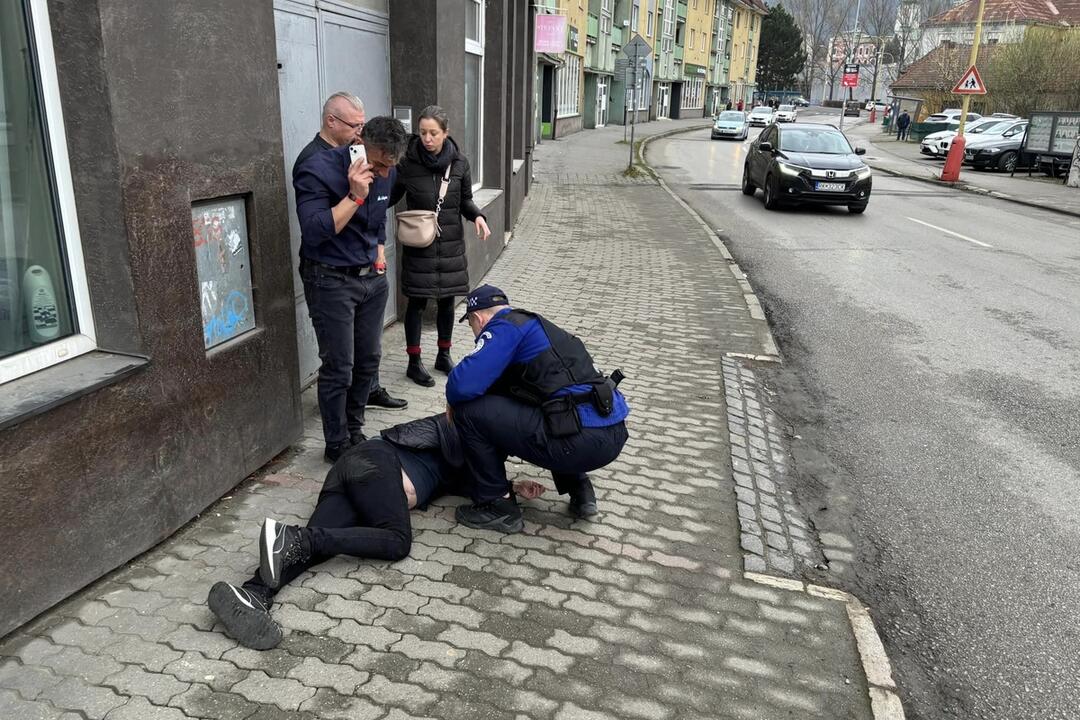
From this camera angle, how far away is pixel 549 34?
69.8 feet

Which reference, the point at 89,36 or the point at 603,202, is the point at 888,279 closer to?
the point at 603,202

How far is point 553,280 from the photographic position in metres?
9.72

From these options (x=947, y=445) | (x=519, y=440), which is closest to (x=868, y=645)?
(x=519, y=440)

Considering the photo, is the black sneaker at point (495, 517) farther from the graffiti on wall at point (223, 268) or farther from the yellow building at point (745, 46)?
the yellow building at point (745, 46)

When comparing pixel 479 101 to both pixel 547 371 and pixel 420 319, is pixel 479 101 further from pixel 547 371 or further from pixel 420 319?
pixel 547 371

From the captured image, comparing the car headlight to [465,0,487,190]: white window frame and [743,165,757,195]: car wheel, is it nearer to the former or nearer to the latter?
[743,165,757,195]: car wheel

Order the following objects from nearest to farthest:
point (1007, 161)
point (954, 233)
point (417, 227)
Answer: point (417, 227)
point (954, 233)
point (1007, 161)

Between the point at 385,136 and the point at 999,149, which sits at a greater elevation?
the point at 385,136

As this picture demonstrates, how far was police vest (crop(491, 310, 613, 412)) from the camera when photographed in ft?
11.8

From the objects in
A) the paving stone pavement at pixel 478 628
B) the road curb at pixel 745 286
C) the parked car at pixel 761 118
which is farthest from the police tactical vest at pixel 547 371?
the parked car at pixel 761 118

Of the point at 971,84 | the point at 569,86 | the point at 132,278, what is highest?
the point at 569,86

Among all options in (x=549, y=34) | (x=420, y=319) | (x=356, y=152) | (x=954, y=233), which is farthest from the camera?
(x=549, y=34)

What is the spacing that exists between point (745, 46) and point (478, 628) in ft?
286

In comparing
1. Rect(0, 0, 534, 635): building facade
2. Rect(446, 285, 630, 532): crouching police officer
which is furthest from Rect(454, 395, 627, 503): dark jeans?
Rect(0, 0, 534, 635): building facade
